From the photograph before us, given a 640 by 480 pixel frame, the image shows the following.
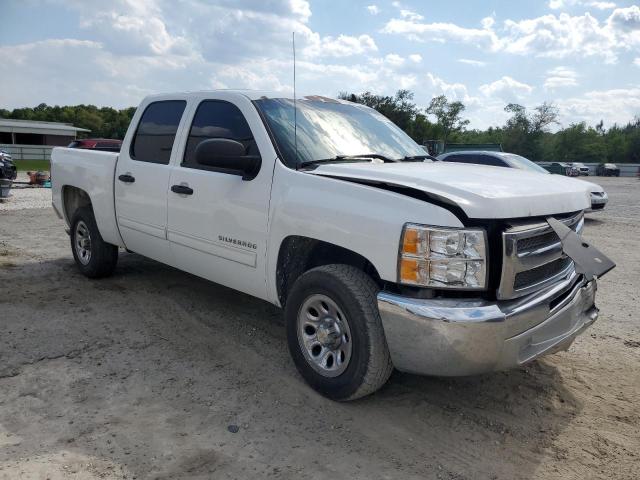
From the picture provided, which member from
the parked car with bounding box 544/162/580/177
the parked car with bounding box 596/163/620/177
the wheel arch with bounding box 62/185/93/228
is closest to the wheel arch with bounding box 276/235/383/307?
the wheel arch with bounding box 62/185/93/228

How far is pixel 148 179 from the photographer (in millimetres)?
4746

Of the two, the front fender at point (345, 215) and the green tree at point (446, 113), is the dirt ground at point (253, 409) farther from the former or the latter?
the green tree at point (446, 113)

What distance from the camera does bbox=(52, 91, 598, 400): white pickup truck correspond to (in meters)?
2.77

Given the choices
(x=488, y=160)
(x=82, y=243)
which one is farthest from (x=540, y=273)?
(x=488, y=160)

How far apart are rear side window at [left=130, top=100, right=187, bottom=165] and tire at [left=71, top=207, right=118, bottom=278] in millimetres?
1183

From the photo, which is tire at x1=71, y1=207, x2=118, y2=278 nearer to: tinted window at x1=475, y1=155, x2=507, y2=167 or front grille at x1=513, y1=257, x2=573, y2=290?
front grille at x1=513, y1=257, x2=573, y2=290

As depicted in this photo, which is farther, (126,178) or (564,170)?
(564,170)

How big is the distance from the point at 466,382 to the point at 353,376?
102 cm

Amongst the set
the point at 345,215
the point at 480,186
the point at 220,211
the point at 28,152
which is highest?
the point at 480,186

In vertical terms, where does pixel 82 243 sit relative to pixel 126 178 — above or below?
below

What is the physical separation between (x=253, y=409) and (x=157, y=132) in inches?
112

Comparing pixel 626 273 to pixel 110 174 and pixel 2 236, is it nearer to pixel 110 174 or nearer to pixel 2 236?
pixel 110 174

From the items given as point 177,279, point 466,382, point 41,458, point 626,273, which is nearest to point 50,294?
point 177,279

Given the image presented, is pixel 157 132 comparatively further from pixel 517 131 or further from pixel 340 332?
pixel 517 131
